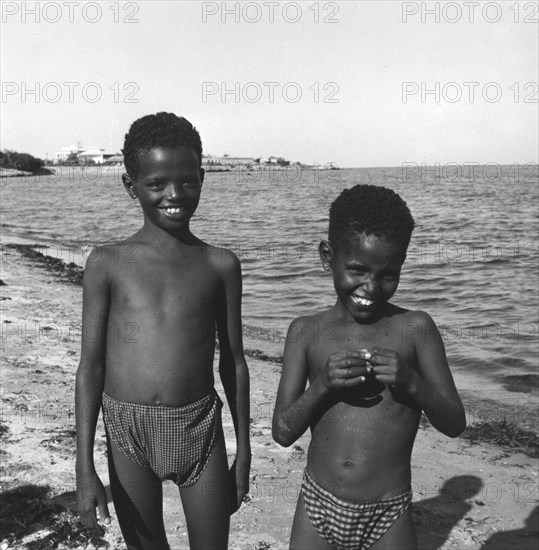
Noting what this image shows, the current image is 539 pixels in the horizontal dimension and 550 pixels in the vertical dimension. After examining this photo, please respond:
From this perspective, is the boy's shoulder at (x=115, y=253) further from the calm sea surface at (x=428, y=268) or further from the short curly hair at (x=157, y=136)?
the calm sea surface at (x=428, y=268)

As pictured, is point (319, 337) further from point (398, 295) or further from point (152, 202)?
point (398, 295)

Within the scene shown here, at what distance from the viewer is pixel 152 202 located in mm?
2621

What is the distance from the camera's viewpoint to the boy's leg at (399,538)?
7.71ft

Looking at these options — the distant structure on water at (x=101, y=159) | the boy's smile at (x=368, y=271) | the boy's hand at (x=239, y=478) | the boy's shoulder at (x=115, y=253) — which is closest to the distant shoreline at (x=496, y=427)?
the boy's hand at (x=239, y=478)

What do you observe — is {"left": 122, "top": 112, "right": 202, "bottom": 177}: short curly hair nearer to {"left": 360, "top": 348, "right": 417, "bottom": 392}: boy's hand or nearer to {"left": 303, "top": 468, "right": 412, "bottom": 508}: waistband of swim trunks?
{"left": 360, "top": 348, "right": 417, "bottom": 392}: boy's hand

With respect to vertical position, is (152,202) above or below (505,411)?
above

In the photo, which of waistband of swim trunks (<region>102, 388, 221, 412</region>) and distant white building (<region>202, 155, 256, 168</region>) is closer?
waistband of swim trunks (<region>102, 388, 221, 412</region>)

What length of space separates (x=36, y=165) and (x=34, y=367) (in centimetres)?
9539

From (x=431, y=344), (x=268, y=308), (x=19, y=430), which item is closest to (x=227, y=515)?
(x=431, y=344)

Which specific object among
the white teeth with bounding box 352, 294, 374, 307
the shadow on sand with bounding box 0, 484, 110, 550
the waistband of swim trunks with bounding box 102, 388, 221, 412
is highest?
the white teeth with bounding box 352, 294, 374, 307

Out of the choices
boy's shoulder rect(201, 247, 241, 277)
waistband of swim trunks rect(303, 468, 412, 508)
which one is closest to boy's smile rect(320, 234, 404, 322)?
boy's shoulder rect(201, 247, 241, 277)

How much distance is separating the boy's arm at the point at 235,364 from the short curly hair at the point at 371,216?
0.53m

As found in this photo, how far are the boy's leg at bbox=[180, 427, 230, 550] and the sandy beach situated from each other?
3.96ft

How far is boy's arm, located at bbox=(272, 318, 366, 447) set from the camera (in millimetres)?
2166
